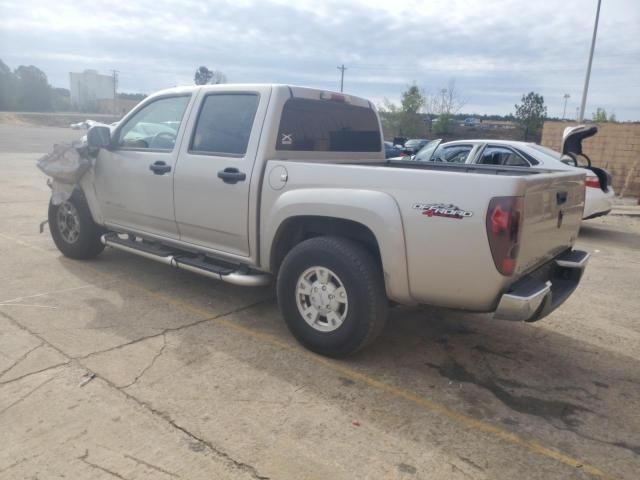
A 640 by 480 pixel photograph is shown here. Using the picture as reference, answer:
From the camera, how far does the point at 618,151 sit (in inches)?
640

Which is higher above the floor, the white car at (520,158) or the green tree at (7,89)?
the green tree at (7,89)

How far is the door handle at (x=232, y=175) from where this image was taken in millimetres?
4160

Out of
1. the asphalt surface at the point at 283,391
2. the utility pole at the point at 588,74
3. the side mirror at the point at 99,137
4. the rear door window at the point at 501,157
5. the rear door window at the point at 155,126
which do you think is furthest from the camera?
the utility pole at the point at 588,74

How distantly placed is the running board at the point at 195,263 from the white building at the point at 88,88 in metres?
93.2

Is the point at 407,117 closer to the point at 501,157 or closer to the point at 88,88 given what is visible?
the point at 501,157

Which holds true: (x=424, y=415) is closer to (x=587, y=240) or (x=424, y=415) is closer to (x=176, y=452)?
(x=176, y=452)

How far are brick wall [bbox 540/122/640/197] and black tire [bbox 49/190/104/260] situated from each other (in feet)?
50.7

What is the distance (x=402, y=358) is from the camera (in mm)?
3953

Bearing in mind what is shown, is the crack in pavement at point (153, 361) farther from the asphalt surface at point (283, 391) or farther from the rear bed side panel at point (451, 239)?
the rear bed side panel at point (451, 239)

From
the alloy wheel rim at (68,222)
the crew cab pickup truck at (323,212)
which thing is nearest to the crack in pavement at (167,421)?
the crew cab pickup truck at (323,212)

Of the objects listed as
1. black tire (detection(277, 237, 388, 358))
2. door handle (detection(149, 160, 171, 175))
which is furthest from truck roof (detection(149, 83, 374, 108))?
black tire (detection(277, 237, 388, 358))

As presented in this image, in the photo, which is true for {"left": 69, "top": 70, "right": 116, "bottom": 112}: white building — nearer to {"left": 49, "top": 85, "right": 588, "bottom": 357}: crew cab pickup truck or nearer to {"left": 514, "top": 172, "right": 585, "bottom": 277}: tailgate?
{"left": 49, "top": 85, "right": 588, "bottom": 357}: crew cab pickup truck

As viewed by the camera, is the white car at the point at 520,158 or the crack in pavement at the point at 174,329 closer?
the crack in pavement at the point at 174,329

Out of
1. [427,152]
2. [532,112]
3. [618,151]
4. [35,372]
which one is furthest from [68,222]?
[532,112]
